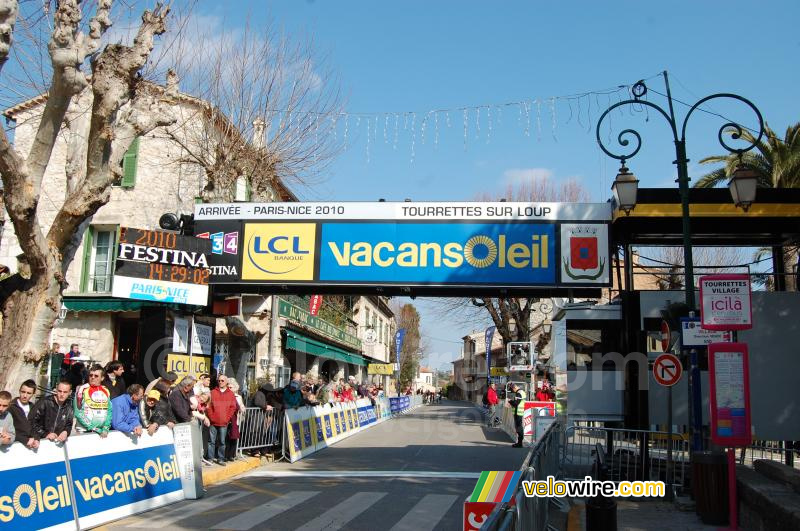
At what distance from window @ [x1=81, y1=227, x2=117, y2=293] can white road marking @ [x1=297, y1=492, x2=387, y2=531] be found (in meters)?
13.5

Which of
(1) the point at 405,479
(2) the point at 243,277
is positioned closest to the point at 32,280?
(2) the point at 243,277

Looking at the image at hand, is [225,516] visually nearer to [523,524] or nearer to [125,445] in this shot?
[125,445]

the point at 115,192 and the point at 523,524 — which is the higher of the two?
the point at 115,192

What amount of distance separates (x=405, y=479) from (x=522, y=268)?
481 centimetres

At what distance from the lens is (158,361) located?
47.7 feet

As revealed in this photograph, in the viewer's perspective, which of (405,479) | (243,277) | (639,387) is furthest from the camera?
(243,277)

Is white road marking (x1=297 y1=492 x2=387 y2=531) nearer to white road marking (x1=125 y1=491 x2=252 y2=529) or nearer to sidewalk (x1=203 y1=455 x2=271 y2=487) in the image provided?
white road marking (x1=125 y1=491 x2=252 y2=529)

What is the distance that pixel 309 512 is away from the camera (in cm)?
959

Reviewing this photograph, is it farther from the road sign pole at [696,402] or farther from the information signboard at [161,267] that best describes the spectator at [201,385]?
the road sign pole at [696,402]

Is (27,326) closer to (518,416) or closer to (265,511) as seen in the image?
(265,511)

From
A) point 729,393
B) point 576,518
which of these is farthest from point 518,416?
point 729,393

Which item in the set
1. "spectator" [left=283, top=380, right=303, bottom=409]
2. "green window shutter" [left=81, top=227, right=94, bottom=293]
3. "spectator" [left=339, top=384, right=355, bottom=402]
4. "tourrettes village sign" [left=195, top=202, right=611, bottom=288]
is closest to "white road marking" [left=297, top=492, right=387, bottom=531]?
"tourrettes village sign" [left=195, top=202, right=611, bottom=288]

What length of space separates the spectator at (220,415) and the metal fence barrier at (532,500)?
6021 mm

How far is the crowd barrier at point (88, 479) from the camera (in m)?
7.58
